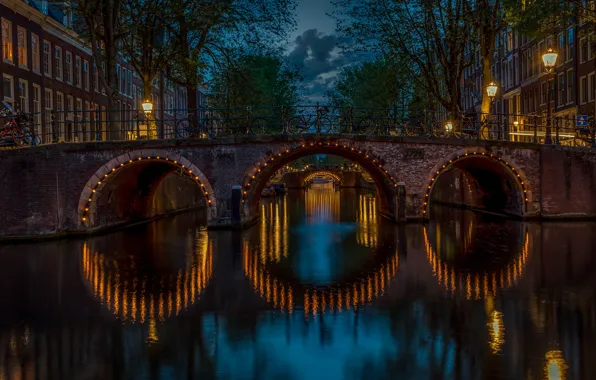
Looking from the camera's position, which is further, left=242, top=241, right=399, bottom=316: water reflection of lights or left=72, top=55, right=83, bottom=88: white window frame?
left=72, top=55, right=83, bottom=88: white window frame

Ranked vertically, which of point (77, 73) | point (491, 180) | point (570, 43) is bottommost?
point (491, 180)

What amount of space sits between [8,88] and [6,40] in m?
2.16

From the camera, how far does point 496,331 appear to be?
8.00 m

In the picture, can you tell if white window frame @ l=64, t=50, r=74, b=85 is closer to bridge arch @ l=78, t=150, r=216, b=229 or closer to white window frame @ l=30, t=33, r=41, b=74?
white window frame @ l=30, t=33, r=41, b=74

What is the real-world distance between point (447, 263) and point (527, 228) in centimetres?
809

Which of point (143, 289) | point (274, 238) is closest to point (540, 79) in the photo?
point (274, 238)

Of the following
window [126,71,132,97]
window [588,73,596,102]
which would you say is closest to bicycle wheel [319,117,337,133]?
window [588,73,596,102]

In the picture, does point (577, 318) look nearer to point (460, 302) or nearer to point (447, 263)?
point (460, 302)

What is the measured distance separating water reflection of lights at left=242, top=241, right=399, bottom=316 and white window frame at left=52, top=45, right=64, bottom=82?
27.6 metres

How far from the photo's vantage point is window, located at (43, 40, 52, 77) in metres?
35.2

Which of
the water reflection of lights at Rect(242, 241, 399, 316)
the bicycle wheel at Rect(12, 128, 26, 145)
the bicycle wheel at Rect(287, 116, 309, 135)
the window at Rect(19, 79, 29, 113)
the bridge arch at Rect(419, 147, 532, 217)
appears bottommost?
the water reflection of lights at Rect(242, 241, 399, 316)

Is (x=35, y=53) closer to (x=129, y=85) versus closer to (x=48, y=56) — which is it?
(x=48, y=56)

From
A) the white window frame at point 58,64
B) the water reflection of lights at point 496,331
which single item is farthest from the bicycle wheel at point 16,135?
the water reflection of lights at point 496,331

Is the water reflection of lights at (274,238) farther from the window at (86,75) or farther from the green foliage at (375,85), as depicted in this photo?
the window at (86,75)
